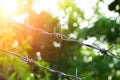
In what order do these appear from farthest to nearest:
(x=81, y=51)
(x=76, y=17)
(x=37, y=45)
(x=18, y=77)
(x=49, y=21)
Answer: (x=81, y=51)
(x=76, y=17)
(x=49, y=21)
(x=37, y=45)
(x=18, y=77)

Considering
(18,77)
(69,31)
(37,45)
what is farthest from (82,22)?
(18,77)

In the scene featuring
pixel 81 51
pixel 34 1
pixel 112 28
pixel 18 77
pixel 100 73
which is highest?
pixel 81 51

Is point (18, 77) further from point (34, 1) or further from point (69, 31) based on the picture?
point (69, 31)

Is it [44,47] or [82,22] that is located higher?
[82,22]

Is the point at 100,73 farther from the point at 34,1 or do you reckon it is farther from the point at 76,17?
the point at 76,17

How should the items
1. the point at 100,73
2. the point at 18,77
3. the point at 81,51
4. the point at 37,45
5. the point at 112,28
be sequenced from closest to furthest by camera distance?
the point at 18,77
the point at 100,73
the point at 112,28
the point at 37,45
the point at 81,51

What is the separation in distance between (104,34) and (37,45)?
53.2 inches

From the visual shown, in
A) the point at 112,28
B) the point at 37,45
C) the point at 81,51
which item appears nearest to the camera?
the point at 112,28

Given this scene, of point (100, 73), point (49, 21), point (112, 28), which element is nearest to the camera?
point (100, 73)

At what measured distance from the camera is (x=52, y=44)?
933cm

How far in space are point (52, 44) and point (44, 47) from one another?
0.81 feet

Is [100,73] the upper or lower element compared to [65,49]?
lower

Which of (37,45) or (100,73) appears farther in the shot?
(37,45)

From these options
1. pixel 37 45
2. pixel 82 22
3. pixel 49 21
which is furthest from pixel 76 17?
pixel 37 45
